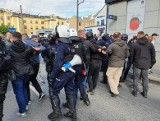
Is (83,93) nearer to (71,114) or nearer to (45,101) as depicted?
(71,114)

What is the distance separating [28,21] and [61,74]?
3368 inches

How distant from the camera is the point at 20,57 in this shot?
3537mm

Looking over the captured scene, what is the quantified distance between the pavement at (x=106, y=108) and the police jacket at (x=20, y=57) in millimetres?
1070

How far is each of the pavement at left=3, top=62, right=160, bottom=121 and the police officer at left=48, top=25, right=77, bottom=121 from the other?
1.26 ft

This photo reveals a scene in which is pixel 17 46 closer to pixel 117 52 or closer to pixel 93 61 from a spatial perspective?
pixel 93 61

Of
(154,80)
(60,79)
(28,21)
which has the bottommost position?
(154,80)

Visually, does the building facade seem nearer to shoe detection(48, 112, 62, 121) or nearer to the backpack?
shoe detection(48, 112, 62, 121)

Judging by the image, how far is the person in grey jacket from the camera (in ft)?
15.7

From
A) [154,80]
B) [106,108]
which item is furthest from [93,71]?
[154,80]

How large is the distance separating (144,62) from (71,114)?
101 inches

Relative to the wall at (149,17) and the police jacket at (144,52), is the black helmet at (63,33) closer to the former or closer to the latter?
the police jacket at (144,52)

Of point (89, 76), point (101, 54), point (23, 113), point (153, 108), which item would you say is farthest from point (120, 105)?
point (23, 113)

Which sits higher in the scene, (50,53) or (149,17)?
(149,17)

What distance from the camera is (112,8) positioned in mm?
13203
